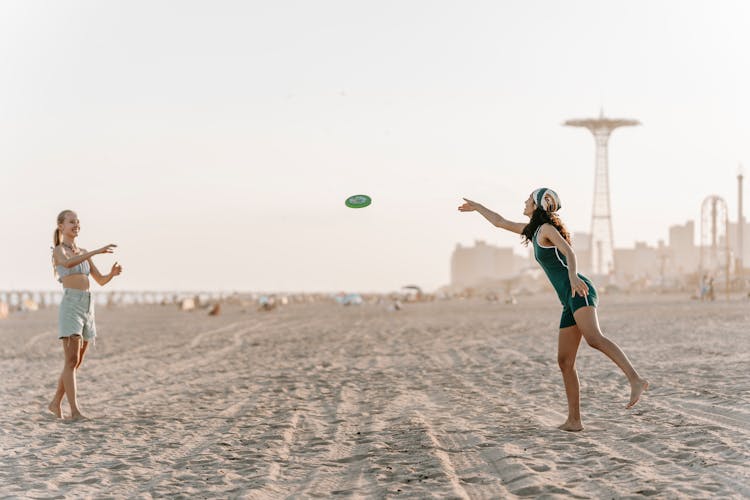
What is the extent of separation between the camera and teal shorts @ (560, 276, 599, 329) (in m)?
5.39

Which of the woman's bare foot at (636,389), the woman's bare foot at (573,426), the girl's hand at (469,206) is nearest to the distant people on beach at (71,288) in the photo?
the girl's hand at (469,206)

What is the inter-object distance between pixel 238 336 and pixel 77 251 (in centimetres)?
1230

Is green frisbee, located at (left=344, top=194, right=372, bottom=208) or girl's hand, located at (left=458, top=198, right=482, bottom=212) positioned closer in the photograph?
girl's hand, located at (left=458, top=198, right=482, bottom=212)

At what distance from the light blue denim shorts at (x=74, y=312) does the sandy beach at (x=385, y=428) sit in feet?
2.68

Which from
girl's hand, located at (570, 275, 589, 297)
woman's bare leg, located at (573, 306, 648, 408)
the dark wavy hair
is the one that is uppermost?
the dark wavy hair

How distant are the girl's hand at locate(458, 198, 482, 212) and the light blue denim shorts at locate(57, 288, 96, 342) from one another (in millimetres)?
3234

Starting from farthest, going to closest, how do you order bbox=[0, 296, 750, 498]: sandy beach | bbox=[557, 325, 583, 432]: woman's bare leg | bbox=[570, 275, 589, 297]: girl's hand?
bbox=[557, 325, 583, 432]: woman's bare leg, bbox=[570, 275, 589, 297]: girl's hand, bbox=[0, 296, 750, 498]: sandy beach

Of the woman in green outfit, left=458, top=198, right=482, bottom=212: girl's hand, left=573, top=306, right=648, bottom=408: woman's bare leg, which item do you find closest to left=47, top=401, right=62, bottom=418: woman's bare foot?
left=458, top=198, right=482, bottom=212: girl's hand

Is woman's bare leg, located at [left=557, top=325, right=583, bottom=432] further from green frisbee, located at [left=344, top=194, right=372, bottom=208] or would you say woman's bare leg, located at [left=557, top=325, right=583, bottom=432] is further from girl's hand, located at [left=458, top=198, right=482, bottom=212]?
green frisbee, located at [left=344, top=194, right=372, bottom=208]

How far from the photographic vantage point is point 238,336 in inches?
742

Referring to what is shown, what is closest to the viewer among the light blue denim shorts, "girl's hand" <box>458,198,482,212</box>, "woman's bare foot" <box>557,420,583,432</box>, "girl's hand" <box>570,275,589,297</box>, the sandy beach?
the sandy beach

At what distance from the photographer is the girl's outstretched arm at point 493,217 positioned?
226 inches

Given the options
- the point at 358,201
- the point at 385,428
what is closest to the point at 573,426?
the point at 385,428

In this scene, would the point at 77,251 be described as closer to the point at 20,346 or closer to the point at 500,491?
the point at 500,491
